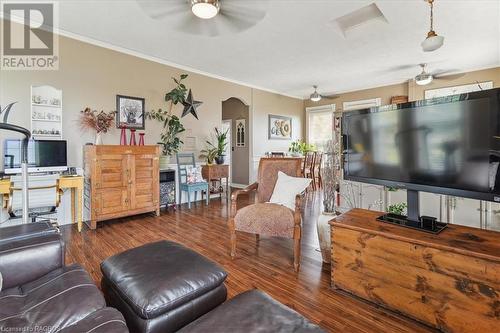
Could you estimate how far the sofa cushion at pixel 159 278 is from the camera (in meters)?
1.18

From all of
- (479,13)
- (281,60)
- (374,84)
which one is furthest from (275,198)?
(374,84)

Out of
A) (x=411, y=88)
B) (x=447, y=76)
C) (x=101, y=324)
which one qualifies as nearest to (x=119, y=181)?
(x=101, y=324)

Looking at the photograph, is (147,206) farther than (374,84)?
No

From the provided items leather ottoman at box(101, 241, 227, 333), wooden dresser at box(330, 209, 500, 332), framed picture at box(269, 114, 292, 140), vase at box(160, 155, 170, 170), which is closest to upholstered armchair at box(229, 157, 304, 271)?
wooden dresser at box(330, 209, 500, 332)

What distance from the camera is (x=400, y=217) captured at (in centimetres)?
181

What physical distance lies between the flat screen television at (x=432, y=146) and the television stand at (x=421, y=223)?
1.8 inches

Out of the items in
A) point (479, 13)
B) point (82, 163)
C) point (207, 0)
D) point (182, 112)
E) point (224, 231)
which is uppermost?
point (479, 13)

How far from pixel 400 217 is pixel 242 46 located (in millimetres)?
3382

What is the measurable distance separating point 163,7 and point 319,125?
596 cm

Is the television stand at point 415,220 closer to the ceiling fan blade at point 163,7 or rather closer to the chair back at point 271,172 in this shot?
the chair back at point 271,172

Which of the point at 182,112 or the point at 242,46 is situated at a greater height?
the point at 242,46

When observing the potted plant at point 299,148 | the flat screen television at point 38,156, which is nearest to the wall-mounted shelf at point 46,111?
the flat screen television at point 38,156

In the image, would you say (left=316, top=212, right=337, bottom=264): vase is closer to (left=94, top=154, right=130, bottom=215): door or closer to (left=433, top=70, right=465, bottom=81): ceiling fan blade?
(left=94, top=154, right=130, bottom=215): door

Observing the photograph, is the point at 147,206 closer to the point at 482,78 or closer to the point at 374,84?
the point at 374,84
